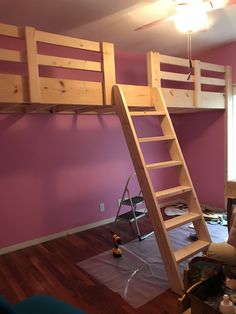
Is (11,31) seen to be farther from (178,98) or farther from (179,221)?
(179,221)

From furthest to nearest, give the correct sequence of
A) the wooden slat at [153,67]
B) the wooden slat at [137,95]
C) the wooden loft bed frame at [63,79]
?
the wooden slat at [153,67]
the wooden slat at [137,95]
the wooden loft bed frame at [63,79]

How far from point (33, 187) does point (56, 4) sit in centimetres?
206

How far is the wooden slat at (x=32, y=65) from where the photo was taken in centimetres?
214

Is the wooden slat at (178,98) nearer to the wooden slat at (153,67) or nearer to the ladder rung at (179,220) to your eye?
the wooden slat at (153,67)

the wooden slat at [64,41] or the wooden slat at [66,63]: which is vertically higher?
the wooden slat at [64,41]

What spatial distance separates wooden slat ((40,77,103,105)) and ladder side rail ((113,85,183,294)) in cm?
21

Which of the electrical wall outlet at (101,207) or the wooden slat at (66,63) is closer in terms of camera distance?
the wooden slat at (66,63)

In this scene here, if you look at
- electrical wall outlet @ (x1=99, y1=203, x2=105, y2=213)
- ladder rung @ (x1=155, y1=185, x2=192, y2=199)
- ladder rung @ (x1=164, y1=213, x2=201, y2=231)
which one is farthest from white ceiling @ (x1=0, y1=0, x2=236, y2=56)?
electrical wall outlet @ (x1=99, y1=203, x2=105, y2=213)

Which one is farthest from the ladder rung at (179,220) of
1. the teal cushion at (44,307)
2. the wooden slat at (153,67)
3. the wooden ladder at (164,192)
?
the wooden slat at (153,67)

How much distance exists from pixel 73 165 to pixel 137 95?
1.42 meters

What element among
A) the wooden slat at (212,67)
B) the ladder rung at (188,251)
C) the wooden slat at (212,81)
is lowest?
the ladder rung at (188,251)

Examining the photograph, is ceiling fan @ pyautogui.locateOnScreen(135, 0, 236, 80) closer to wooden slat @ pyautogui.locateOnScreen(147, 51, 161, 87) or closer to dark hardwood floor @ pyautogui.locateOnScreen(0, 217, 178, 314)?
wooden slat @ pyautogui.locateOnScreen(147, 51, 161, 87)

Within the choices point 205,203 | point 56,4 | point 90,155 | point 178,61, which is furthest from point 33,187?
point 205,203

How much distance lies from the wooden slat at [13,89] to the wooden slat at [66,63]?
0.25 metres
